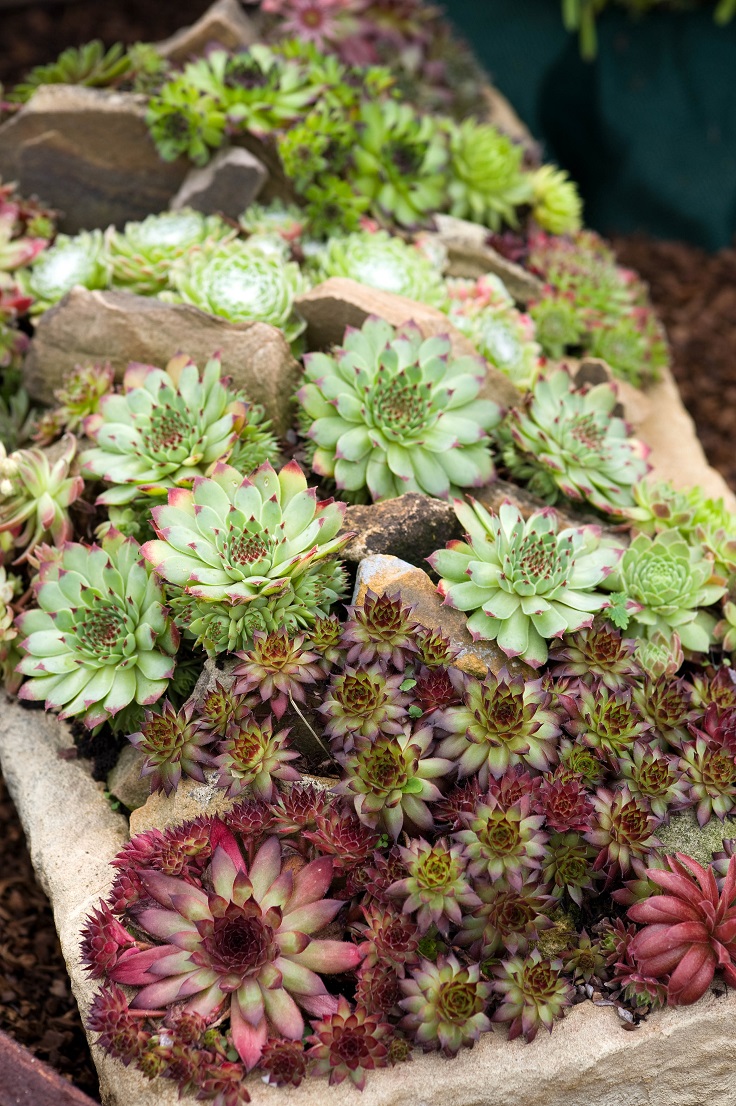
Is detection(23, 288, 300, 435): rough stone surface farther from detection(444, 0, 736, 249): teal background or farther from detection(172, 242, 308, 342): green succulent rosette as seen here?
detection(444, 0, 736, 249): teal background

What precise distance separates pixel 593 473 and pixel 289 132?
1.55 meters

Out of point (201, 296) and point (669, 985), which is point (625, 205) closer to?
point (201, 296)

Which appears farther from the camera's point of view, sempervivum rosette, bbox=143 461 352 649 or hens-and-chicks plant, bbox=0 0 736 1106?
sempervivum rosette, bbox=143 461 352 649

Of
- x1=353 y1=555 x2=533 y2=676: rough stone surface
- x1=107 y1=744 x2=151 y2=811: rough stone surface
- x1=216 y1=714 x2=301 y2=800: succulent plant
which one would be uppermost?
x1=353 y1=555 x2=533 y2=676: rough stone surface

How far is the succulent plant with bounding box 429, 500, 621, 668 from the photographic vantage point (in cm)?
219

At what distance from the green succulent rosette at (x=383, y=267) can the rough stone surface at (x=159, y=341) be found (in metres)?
0.51

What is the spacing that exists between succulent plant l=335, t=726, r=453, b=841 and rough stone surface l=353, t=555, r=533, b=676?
11.0 inches

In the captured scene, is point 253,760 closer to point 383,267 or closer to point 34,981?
point 34,981

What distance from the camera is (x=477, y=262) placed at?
341 cm

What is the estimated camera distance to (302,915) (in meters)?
1.86

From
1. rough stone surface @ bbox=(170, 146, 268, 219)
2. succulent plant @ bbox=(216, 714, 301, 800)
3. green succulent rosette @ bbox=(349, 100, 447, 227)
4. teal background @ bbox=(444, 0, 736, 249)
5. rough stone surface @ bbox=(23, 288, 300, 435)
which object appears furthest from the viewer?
teal background @ bbox=(444, 0, 736, 249)

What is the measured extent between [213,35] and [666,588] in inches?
108

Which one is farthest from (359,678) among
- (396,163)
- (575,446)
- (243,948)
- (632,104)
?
(632,104)

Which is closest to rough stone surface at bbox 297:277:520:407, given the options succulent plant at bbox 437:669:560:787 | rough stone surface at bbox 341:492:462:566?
rough stone surface at bbox 341:492:462:566
